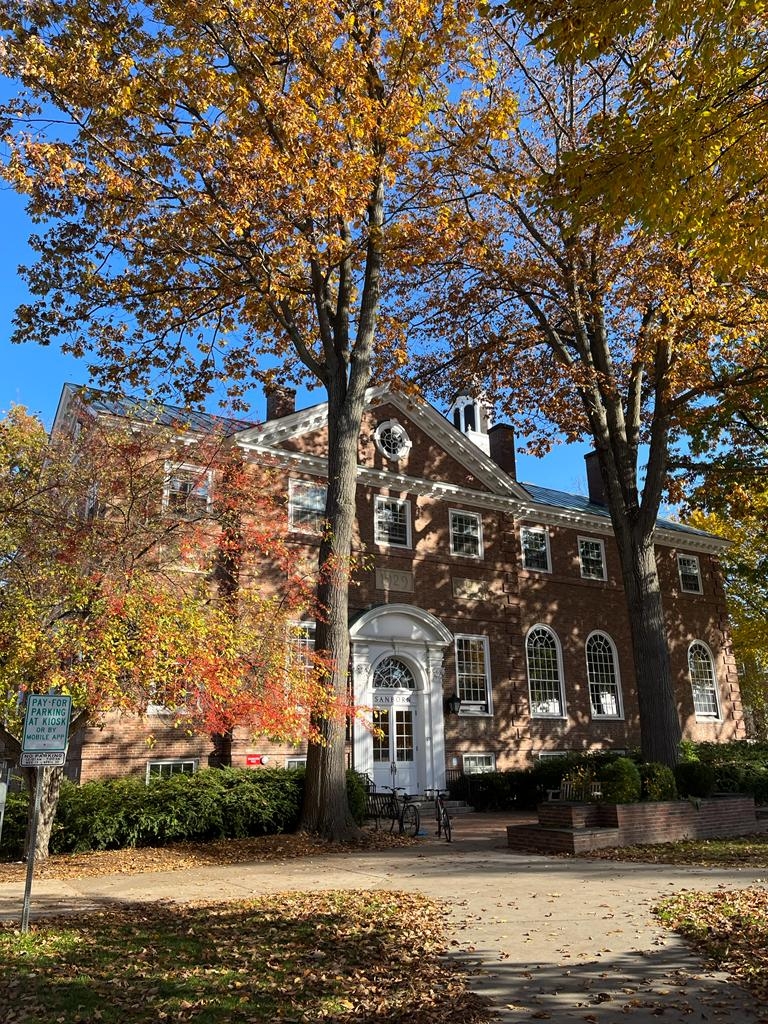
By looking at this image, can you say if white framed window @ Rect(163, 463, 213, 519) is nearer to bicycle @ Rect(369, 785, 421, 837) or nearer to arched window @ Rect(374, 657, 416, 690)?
bicycle @ Rect(369, 785, 421, 837)

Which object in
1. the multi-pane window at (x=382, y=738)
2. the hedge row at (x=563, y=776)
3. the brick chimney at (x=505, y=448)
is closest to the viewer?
the hedge row at (x=563, y=776)

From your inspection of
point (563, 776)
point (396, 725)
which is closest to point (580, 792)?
point (563, 776)

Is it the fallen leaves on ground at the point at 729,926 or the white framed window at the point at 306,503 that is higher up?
the white framed window at the point at 306,503

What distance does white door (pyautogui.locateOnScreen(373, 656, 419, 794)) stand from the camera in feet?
68.9

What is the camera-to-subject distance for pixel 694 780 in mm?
15617

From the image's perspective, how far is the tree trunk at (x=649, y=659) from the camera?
16.5 metres

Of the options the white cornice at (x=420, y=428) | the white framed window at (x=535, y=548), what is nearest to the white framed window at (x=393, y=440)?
the white cornice at (x=420, y=428)

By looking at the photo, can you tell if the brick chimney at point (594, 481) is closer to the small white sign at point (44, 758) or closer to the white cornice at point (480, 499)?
the white cornice at point (480, 499)

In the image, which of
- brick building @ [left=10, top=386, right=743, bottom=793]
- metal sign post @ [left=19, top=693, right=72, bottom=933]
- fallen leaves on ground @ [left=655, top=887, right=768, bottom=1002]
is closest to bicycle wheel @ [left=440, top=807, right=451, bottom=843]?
brick building @ [left=10, top=386, right=743, bottom=793]

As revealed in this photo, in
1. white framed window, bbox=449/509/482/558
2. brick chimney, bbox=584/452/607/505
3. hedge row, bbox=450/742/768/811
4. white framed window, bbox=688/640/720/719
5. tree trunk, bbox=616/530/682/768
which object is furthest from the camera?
brick chimney, bbox=584/452/607/505

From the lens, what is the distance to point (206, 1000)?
5.25 metres

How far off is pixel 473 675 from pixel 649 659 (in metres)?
7.52

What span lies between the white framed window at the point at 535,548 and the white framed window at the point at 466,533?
2127 millimetres

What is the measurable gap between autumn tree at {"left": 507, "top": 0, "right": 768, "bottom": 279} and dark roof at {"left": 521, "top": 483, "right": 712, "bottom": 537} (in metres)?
19.6
